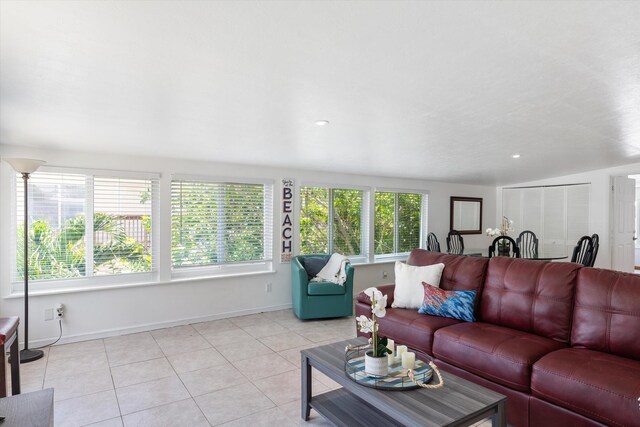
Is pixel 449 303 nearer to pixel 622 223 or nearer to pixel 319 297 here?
pixel 319 297

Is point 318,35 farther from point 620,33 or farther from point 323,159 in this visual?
point 323,159

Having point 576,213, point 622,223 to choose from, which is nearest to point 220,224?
point 576,213

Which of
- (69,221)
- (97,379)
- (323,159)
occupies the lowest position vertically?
(97,379)

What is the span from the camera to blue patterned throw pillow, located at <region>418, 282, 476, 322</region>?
2.99 meters

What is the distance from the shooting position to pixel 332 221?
231 inches

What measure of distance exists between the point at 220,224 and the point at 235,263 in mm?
575

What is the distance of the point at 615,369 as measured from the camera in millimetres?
1979

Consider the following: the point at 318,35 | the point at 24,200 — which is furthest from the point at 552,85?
the point at 24,200

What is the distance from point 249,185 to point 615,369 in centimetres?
419

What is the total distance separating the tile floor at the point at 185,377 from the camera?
2.49 metres

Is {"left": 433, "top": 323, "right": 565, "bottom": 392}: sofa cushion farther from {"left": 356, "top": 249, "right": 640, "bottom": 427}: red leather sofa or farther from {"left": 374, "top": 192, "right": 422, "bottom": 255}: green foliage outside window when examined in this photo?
{"left": 374, "top": 192, "right": 422, "bottom": 255}: green foliage outside window

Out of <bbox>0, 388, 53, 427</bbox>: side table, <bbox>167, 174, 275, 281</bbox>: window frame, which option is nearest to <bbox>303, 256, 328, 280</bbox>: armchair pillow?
<bbox>167, 174, 275, 281</bbox>: window frame

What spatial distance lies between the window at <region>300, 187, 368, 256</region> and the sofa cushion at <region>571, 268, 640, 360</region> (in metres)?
3.63

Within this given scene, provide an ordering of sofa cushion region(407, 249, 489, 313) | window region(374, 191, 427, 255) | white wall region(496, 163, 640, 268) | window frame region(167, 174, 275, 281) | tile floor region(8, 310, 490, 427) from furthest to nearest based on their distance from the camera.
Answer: window region(374, 191, 427, 255)
white wall region(496, 163, 640, 268)
window frame region(167, 174, 275, 281)
sofa cushion region(407, 249, 489, 313)
tile floor region(8, 310, 490, 427)
